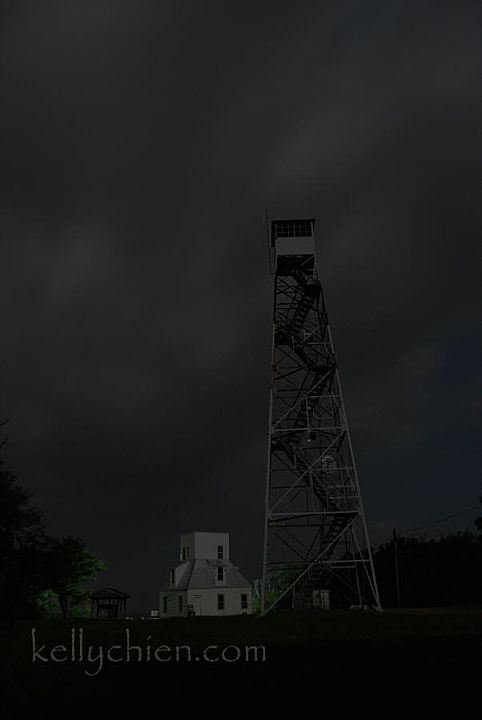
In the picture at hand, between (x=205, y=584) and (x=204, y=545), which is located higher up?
(x=204, y=545)

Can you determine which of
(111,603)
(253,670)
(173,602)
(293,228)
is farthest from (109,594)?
(253,670)

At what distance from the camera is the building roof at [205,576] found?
61509 millimetres

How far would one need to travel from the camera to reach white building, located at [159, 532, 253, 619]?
6066cm

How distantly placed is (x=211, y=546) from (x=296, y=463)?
35992 mm

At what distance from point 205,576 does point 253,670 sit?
50.4 meters

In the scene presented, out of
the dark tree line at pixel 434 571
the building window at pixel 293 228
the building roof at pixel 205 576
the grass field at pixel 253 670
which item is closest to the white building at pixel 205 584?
the building roof at pixel 205 576

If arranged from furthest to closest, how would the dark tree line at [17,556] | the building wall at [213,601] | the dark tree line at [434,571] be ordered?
the building wall at [213,601]
the dark tree line at [434,571]
the dark tree line at [17,556]

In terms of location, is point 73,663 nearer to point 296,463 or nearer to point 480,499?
point 296,463

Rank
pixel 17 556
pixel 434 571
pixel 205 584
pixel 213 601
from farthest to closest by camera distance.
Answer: pixel 205 584 → pixel 213 601 → pixel 434 571 → pixel 17 556

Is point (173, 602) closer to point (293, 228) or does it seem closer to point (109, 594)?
point (109, 594)

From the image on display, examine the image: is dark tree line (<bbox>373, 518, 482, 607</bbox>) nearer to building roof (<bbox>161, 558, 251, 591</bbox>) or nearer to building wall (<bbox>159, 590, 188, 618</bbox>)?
building roof (<bbox>161, 558, 251, 591</bbox>)

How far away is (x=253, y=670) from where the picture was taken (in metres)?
14.2

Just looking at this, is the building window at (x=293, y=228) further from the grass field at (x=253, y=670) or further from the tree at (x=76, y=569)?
the tree at (x=76, y=569)

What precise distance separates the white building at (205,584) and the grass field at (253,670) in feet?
135
